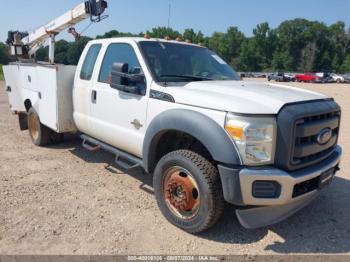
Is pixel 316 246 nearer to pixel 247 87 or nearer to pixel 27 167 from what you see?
pixel 247 87

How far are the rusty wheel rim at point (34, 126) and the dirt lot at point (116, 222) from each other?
55.6 inches

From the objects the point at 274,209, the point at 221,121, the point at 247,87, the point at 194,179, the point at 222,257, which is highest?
the point at 247,87

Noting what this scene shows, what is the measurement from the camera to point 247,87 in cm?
409

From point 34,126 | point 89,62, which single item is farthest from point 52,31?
point 89,62

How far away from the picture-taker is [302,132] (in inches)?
133

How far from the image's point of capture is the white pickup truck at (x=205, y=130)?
3289 mm

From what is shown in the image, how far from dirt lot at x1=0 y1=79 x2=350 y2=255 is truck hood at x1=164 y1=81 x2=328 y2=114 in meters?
1.36

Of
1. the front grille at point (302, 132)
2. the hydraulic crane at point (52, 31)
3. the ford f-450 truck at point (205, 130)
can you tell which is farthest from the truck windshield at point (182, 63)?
the hydraulic crane at point (52, 31)

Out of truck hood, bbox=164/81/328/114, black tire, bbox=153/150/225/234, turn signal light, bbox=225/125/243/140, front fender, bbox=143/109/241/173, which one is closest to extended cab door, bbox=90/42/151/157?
front fender, bbox=143/109/241/173

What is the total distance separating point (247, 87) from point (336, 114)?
1.01m

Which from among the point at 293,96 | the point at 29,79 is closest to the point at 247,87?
the point at 293,96

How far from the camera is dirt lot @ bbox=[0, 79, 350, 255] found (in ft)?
11.6

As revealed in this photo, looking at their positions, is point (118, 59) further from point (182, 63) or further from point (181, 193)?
point (181, 193)

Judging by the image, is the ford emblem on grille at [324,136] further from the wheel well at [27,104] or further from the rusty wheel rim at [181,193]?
the wheel well at [27,104]
